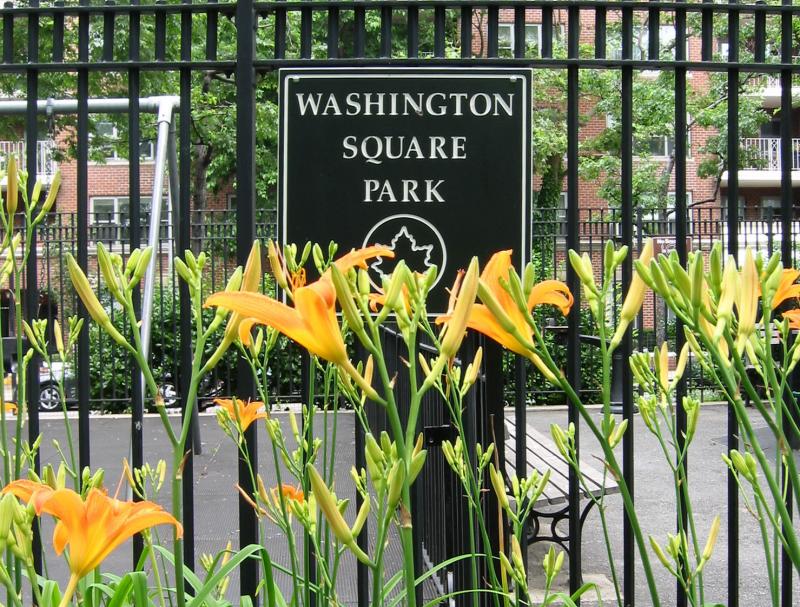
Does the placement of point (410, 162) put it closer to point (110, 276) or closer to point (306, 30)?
point (306, 30)

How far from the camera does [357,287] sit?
90 centimetres

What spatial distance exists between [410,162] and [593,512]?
428 centimetres

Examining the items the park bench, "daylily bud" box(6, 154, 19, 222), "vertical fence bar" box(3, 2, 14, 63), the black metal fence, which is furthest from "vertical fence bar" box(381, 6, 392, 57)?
the park bench

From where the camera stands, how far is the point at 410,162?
8.21 feet

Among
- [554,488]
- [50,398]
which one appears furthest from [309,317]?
[50,398]

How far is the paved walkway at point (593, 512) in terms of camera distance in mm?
4621

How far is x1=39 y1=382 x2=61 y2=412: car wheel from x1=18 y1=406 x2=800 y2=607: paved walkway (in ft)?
1.97

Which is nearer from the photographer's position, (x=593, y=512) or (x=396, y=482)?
(x=396, y=482)

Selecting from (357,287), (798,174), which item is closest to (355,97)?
(357,287)

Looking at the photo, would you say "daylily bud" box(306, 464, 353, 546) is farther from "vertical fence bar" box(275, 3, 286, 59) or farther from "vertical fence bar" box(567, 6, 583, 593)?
"vertical fence bar" box(275, 3, 286, 59)

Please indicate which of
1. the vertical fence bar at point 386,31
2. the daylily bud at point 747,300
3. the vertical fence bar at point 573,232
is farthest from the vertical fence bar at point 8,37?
the daylily bud at point 747,300

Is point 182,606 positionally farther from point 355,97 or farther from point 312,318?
point 355,97

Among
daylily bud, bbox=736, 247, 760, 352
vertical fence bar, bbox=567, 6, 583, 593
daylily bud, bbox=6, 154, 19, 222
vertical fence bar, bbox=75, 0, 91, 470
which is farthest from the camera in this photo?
vertical fence bar, bbox=75, 0, 91, 470

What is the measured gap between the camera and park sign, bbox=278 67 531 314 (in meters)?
2.50
